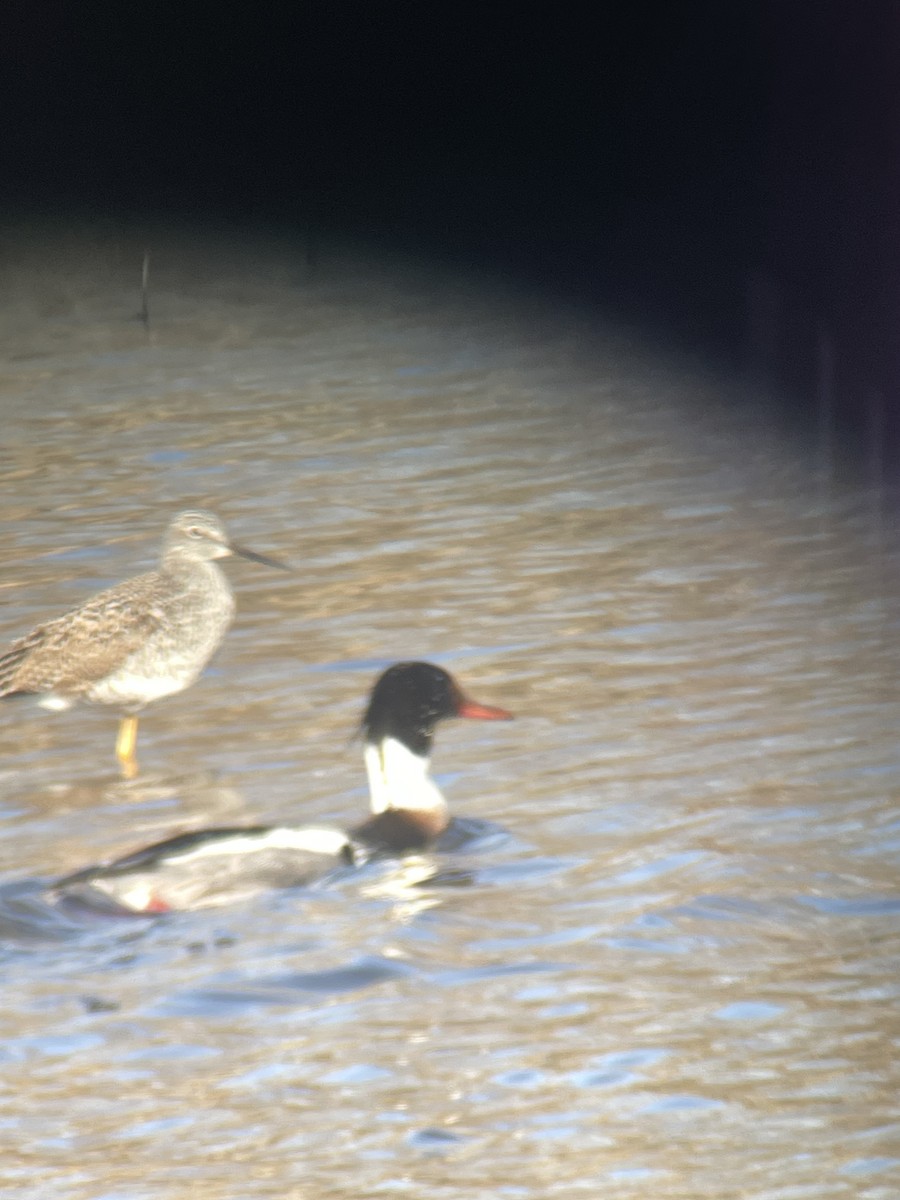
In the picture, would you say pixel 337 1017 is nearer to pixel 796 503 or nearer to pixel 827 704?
pixel 827 704

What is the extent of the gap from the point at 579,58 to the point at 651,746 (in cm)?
1645

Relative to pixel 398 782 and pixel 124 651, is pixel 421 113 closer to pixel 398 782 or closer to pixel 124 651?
pixel 124 651

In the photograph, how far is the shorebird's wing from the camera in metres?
7.58

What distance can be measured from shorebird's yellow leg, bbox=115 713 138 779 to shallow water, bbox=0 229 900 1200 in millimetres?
82

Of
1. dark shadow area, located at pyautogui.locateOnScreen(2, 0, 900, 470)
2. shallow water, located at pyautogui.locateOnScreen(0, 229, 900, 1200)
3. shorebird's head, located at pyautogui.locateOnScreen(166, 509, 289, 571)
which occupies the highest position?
dark shadow area, located at pyautogui.locateOnScreen(2, 0, 900, 470)

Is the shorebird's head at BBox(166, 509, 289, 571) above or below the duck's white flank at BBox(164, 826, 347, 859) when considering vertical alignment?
above

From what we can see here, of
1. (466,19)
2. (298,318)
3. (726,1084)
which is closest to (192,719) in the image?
(726,1084)

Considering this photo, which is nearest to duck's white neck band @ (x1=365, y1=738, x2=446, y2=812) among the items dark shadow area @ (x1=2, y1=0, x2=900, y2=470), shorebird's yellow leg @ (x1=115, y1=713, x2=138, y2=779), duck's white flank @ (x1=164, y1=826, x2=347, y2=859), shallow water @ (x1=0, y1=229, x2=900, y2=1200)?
shallow water @ (x1=0, y1=229, x2=900, y2=1200)

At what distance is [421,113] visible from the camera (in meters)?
22.5

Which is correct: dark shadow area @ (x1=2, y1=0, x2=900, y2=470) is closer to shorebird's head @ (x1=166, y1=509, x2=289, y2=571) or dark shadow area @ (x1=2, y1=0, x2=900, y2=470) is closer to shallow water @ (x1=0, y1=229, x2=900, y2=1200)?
shallow water @ (x1=0, y1=229, x2=900, y2=1200)

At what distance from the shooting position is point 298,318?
55.6ft

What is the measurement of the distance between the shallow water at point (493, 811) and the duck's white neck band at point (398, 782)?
0.19m

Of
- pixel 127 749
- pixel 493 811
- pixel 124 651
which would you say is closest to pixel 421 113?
pixel 124 651

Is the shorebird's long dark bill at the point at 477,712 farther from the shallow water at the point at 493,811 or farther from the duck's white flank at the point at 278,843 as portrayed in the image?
the duck's white flank at the point at 278,843
